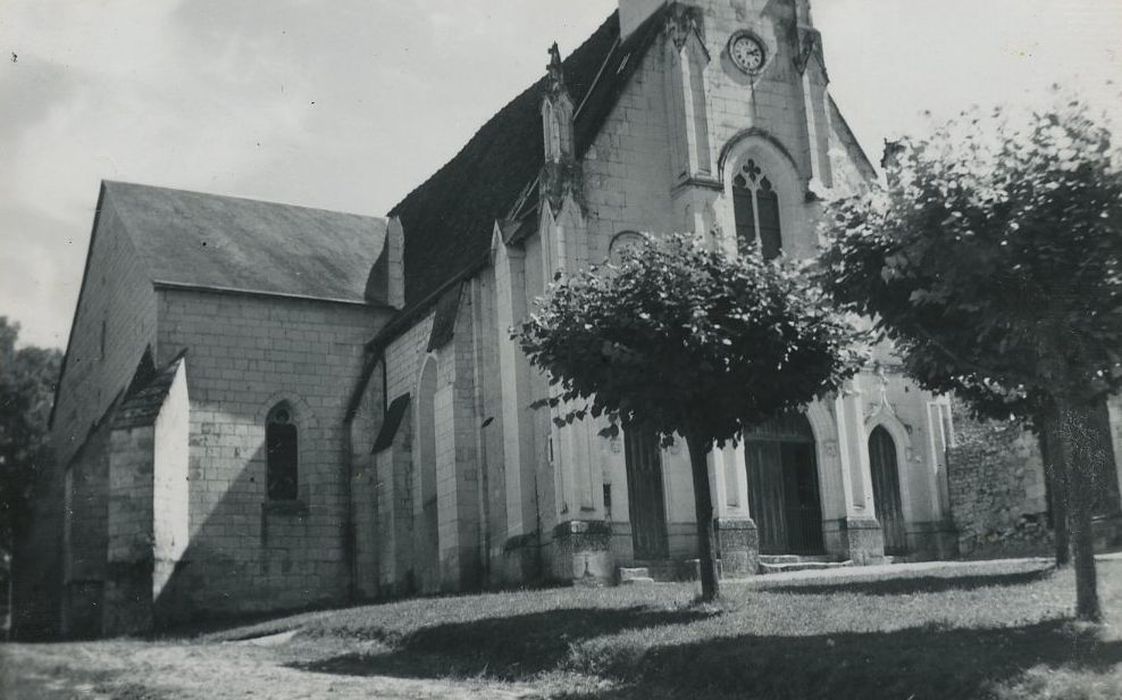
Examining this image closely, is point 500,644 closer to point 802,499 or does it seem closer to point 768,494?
point 768,494

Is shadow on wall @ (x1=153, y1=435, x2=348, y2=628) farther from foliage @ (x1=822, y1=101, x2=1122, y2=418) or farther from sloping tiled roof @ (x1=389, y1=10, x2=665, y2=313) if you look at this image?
foliage @ (x1=822, y1=101, x2=1122, y2=418)

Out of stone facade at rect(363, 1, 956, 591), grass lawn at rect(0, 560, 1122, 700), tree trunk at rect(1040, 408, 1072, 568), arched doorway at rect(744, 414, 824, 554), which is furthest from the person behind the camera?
arched doorway at rect(744, 414, 824, 554)

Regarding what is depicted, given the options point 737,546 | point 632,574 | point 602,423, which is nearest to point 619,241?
point 602,423

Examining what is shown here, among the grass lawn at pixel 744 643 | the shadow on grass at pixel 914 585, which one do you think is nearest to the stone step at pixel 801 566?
the grass lawn at pixel 744 643

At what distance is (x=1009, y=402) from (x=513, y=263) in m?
10.6

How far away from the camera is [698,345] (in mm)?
15570

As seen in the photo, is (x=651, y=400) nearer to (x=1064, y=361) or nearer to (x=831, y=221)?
(x=831, y=221)

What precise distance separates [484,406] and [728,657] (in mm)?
13797

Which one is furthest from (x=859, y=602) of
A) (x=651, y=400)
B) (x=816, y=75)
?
(x=816, y=75)

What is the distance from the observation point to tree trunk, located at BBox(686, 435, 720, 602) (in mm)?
16047

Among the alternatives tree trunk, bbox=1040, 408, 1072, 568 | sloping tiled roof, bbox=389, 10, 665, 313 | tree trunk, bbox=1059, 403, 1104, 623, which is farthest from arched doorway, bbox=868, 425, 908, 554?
tree trunk, bbox=1059, 403, 1104, 623

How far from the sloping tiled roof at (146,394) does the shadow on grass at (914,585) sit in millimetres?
15061

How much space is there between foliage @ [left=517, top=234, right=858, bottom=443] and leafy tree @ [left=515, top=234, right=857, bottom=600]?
1 centimetres

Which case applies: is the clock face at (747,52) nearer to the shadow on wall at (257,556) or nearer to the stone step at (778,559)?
the stone step at (778,559)
